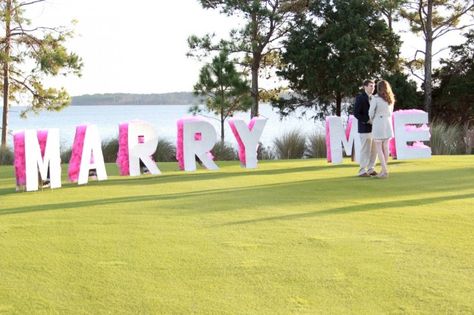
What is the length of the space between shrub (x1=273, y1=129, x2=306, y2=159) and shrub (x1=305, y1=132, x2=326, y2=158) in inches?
7.3

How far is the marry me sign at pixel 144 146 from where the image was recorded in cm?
947

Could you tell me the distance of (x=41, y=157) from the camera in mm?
9617

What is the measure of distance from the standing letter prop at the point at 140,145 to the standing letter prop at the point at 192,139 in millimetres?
603

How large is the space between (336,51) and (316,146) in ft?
28.7

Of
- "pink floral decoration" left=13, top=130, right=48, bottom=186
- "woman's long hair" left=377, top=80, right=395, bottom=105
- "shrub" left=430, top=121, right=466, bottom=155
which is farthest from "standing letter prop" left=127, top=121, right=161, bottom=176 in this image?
"shrub" left=430, top=121, right=466, bottom=155

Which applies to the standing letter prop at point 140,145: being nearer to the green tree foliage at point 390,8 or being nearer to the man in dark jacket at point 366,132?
the man in dark jacket at point 366,132

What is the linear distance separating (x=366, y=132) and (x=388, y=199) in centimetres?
290

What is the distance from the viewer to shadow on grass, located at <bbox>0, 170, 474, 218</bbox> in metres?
7.55

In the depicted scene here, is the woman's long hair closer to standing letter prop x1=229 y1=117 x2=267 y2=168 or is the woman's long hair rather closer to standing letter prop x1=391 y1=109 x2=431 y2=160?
standing letter prop x1=229 y1=117 x2=267 y2=168

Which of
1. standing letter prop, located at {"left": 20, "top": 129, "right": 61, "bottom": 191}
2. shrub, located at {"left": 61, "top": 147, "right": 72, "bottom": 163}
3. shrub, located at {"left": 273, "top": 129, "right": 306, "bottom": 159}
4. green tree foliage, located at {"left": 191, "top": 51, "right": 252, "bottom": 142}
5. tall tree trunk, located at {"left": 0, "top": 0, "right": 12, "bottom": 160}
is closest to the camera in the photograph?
standing letter prop, located at {"left": 20, "top": 129, "right": 61, "bottom": 191}

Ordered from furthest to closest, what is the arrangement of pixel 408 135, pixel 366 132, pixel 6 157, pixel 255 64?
pixel 255 64, pixel 6 157, pixel 408 135, pixel 366 132

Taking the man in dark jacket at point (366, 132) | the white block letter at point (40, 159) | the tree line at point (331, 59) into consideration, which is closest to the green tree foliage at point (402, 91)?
the tree line at point (331, 59)

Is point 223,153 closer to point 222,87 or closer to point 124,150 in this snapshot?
A: point 222,87

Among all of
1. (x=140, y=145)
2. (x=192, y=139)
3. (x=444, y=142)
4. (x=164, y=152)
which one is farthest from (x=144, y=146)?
(x=444, y=142)
